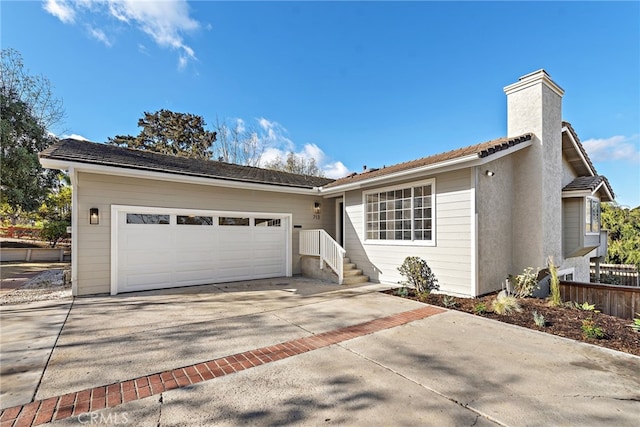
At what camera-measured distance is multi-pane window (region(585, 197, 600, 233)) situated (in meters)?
8.73

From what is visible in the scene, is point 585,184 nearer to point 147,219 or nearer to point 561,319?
point 561,319

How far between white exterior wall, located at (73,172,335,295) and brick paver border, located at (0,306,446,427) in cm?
537

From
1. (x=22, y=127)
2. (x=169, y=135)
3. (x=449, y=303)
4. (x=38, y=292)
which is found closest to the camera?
(x=449, y=303)

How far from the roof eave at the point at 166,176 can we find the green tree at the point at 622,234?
1545cm

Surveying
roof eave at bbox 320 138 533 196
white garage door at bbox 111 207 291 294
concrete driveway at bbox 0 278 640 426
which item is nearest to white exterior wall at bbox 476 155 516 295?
roof eave at bbox 320 138 533 196

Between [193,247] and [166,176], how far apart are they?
2.21 m

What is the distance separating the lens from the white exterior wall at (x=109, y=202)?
6910 mm

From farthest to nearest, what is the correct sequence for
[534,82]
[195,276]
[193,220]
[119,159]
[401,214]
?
[193,220]
[195,276]
[401,214]
[119,159]
[534,82]

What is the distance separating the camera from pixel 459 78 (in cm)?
1120

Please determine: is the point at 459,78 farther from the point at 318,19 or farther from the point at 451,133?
the point at 318,19

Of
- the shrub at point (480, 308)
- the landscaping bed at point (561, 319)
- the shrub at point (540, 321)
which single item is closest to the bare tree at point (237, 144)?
the landscaping bed at point (561, 319)

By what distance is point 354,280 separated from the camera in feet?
28.8

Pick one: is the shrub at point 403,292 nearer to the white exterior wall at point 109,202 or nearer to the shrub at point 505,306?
the shrub at point 505,306

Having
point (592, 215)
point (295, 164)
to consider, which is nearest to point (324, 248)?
point (592, 215)
